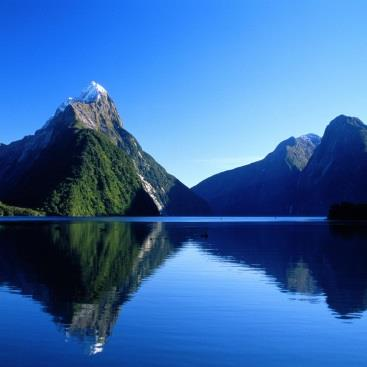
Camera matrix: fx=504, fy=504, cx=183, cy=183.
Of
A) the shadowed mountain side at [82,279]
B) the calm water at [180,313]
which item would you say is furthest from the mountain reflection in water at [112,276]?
the calm water at [180,313]

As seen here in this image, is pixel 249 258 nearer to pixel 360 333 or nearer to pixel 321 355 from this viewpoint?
pixel 360 333

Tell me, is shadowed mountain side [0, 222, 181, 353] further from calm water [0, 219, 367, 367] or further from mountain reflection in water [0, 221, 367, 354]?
calm water [0, 219, 367, 367]

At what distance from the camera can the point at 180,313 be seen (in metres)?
35.9

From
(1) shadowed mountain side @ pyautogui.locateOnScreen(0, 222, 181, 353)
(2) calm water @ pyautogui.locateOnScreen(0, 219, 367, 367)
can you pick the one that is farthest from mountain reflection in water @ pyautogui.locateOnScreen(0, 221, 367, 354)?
(2) calm water @ pyautogui.locateOnScreen(0, 219, 367, 367)

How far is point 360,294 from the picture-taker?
43.5 metres

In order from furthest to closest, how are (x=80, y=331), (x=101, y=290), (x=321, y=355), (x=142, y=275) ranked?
1. (x=142, y=275)
2. (x=101, y=290)
3. (x=80, y=331)
4. (x=321, y=355)

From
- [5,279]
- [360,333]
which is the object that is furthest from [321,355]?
[5,279]

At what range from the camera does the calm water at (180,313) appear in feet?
82.2

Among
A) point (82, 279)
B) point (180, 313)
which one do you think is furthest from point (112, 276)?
point (180, 313)

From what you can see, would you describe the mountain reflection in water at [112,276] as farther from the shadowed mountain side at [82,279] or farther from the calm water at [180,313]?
the calm water at [180,313]

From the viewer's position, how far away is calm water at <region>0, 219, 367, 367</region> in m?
25.1

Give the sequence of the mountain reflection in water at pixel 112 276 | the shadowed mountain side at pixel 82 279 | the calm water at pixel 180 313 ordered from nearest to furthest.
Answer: the calm water at pixel 180 313
the shadowed mountain side at pixel 82 279
the mountain reflection in water at pixel 112 276

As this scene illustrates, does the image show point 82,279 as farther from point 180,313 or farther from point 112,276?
point 180,313

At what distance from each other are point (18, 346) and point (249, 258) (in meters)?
54.5
